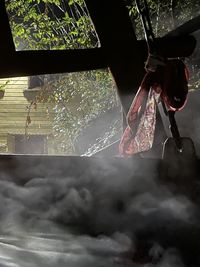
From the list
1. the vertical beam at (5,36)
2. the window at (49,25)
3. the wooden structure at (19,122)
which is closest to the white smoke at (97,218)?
the vertical beam at (5,36)

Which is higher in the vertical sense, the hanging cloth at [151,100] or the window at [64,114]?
the window at [64,114]

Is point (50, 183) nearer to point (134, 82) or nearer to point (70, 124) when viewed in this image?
point (134, 82)

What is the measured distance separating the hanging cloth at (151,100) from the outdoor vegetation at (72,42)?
551 centimetres

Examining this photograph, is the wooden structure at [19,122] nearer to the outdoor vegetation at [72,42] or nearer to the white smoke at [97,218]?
the outdoor vegetation at [72,42]

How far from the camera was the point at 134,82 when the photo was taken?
2.80m

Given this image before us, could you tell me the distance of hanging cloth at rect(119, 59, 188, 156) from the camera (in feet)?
7.01

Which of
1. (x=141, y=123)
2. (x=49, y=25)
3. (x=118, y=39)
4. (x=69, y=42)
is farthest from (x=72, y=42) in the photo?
(x=141, y=123)

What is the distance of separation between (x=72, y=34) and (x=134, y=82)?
22.9ft

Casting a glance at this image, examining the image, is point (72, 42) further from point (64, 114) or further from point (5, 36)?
point (5, 36)

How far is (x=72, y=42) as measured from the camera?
9.56 meters

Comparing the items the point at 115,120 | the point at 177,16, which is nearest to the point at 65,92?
the point at 115,120

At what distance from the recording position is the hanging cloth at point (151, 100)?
2.14 m

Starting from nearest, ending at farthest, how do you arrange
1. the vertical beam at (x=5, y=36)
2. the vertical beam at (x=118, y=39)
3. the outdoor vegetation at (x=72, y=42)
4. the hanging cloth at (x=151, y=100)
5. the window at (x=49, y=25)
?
the hanging cloth at (x=151, y=100) < the vertical beam at (x=5, y=36) < the vertical beam at (x=118, y=39) < the outdoor vegetation at (x=72, y=42) < the window at (x=49, y=25)

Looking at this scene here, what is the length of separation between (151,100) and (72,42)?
7.59 meters
